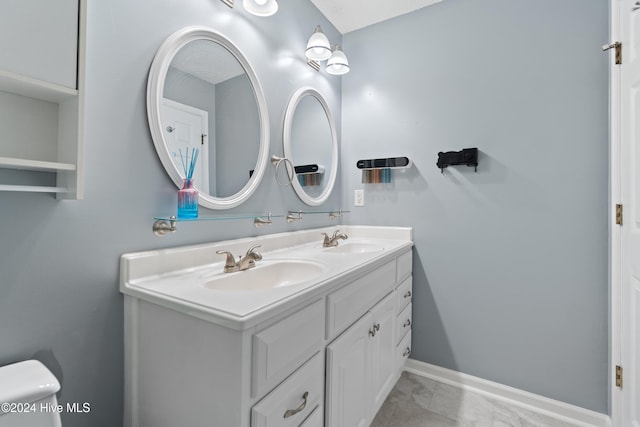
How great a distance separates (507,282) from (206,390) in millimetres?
1705

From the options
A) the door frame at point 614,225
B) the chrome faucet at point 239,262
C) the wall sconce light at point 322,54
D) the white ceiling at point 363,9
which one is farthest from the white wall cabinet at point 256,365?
the white ceiling at point 363,9

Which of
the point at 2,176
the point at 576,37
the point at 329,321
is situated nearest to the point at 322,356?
the point at 329,321

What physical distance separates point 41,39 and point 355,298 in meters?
1.22

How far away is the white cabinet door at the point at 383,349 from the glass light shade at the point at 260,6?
148 cm

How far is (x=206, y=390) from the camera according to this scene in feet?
2.42

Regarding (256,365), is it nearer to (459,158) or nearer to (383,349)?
(383,349)

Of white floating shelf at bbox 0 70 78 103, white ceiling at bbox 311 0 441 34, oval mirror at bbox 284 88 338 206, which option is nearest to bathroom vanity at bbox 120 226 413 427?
white floating shelf at bbox 0 70 78 103

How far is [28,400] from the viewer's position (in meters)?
0.63

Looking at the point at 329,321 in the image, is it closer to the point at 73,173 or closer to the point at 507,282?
the point at 73,173

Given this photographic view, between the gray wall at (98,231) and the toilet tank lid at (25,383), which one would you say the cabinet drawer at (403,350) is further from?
the toilet tank lid at (25,383)

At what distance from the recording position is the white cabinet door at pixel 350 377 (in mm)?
1007

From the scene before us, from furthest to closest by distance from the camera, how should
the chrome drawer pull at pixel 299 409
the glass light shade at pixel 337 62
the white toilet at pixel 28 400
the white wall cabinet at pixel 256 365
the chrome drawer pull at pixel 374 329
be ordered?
the glass light shade at pixel 337 62 → the chrome drawer pull at pixel 374 329 → the chrome drawer pull at pixel 299 409 → the white wall cabinet at pixel 256 365 → the white toilet at pixel 28 400

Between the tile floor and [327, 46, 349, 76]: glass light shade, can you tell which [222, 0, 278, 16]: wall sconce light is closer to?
Result: [327, 46, 349, 76]: glass light shade

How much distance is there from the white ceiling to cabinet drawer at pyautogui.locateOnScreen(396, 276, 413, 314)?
72.1 inches
